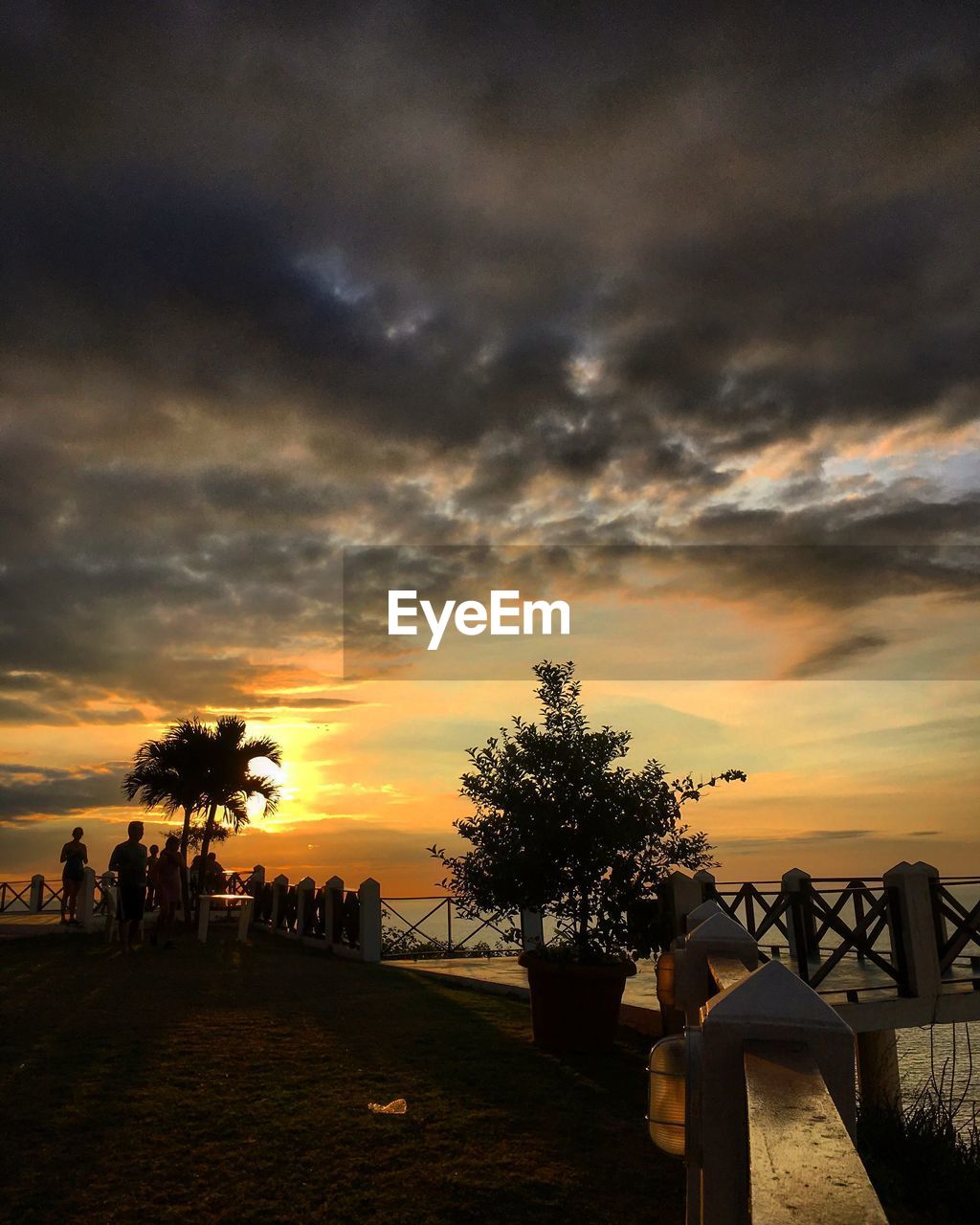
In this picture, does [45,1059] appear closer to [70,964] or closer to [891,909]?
[70,964]

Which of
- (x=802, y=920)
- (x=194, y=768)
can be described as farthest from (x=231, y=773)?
(x=802, y=920)

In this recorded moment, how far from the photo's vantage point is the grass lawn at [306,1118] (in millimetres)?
4887

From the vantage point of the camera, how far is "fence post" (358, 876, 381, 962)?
54.6 ft

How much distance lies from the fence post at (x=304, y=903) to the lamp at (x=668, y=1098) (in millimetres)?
17613

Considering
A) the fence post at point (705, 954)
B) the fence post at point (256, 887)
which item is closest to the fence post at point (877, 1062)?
the fence post at point (705, 954)

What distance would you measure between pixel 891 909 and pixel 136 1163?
925 centimetres

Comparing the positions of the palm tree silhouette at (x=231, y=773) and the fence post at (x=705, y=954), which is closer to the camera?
the fence post at (x=705, y=954)

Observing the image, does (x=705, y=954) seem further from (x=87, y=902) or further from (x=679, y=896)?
(x=87, y=902)

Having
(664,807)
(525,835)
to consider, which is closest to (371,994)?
(525,835)

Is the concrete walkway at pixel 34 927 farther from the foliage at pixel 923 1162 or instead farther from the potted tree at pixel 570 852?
the foliage at pixel 923 1162

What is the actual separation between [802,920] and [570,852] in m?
4.83

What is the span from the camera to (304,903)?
2036cm

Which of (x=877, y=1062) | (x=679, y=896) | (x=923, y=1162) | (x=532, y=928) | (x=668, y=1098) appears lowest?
(x=877, y=1062)

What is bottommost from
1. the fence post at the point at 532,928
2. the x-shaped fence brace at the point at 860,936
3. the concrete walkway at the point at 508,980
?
the concrete walkway at the point at 508,980
